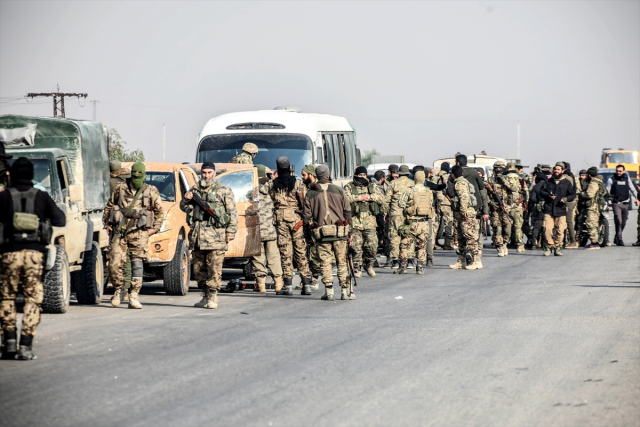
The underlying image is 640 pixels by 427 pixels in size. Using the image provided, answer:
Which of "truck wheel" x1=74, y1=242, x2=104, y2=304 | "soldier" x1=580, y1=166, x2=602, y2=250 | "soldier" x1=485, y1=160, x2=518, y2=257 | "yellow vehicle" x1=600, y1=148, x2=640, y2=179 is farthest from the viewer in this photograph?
"yellow vehicle" x1=600, y1=148, x2=640, y2=179

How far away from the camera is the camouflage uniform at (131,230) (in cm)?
Answer: 1277

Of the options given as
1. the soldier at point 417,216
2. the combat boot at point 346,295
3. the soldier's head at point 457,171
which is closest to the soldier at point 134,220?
the combat boot at point 346,295

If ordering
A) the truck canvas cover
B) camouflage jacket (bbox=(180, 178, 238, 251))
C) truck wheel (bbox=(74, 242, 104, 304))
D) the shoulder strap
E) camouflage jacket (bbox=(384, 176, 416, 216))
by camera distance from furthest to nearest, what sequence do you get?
camouflage jacket (bbox=(384, 176, 416, 216)) < the truck canvas cover < truck wheel (bbox=(74, 242, 104, 304)) < camouflage jacket (bbox=(180, 178, 238, 251)) < the shoulder strap

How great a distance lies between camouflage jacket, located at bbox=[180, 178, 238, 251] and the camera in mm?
12852

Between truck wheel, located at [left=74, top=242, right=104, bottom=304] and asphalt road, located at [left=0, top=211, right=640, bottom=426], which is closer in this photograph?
asphalt road, located at [left=0, top=211, right=640, bottom=426]

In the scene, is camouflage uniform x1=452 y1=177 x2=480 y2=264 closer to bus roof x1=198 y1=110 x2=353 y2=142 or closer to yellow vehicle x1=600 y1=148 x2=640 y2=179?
bus roof x1=198 y1=110 x2=353 y2=142

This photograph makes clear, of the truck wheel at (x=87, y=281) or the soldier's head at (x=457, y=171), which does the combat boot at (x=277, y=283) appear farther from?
the soldier's head at (x=457, y=171)

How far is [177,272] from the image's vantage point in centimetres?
1454

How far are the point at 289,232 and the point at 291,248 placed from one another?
239 millimetres

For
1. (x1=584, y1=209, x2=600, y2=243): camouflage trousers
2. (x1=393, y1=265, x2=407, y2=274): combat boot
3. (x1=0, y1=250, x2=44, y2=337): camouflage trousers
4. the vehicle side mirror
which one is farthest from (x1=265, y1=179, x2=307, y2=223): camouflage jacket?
(x1=584, y1=209, x2=600, y2=243): camouflage trousers

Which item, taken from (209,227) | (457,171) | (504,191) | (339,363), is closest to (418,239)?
(457,171)

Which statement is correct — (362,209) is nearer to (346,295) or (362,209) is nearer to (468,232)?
(468,232)

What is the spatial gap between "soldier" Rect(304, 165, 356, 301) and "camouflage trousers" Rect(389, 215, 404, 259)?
4.17m

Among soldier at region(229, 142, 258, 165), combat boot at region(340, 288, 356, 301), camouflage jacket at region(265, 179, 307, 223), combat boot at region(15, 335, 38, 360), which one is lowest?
combat boot at region(340, 288, 356, 301)
